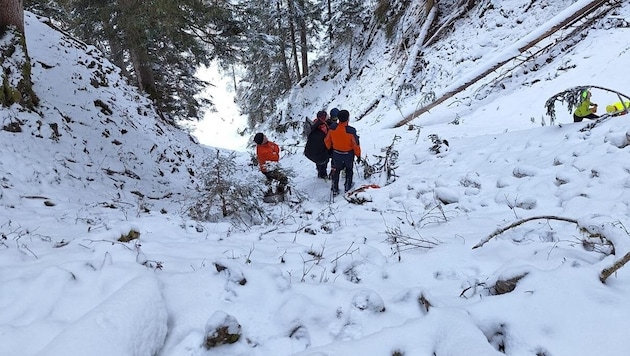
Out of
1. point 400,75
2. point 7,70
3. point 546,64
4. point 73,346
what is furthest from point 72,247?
point 400,75

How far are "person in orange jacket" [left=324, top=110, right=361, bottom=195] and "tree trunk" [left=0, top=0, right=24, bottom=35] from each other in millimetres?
6104

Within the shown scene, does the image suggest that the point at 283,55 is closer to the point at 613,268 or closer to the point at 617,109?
the point at 617,109

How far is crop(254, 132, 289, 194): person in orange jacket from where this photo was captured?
7.33 meters

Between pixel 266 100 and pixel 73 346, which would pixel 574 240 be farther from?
pixel 266 100

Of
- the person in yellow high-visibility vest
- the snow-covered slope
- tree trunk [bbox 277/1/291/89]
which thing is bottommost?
the snow-covered slope

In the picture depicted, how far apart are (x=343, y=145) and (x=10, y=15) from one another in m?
6.50

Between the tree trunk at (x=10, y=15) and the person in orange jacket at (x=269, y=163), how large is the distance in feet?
15.7

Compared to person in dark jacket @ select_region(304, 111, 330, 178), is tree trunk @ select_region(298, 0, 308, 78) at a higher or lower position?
higher

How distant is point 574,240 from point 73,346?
3693 millimetres

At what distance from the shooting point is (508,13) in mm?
13344

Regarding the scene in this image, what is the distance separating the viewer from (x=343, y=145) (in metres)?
7.09

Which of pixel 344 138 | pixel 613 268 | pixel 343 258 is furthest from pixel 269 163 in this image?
pixel 613 268

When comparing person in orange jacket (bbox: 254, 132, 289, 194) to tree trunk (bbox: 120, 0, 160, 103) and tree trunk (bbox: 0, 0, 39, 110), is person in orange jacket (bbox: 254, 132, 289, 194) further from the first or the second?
tree trunk (bbox: 0, 0, 39, 110)

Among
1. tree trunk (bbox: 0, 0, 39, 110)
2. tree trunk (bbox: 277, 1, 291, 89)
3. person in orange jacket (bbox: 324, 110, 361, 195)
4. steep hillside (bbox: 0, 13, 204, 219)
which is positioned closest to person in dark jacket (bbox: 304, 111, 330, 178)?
person in orange jacket (bbox: 324, 110, 361, 195)
